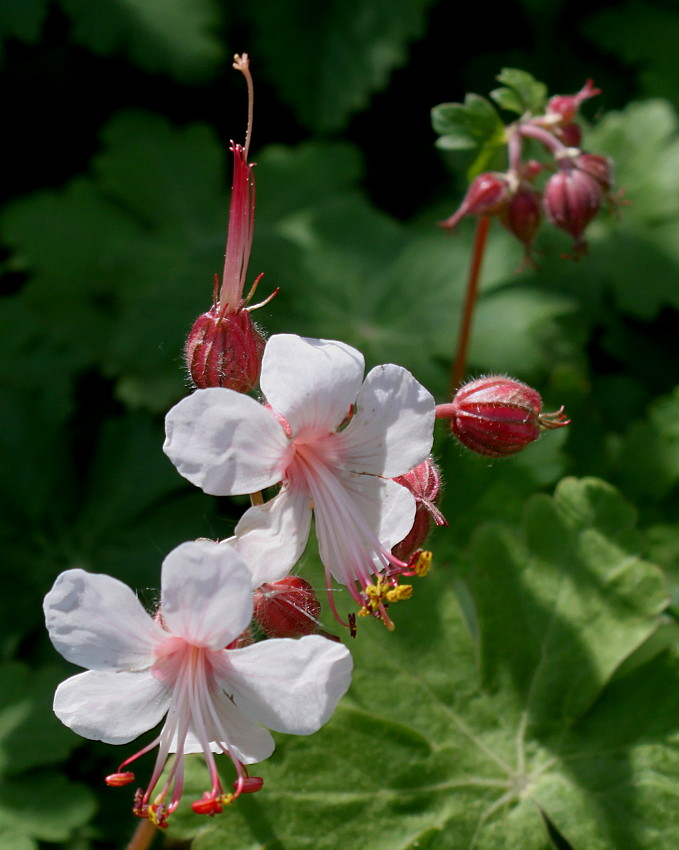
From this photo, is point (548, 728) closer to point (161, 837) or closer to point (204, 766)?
point (204, 766)

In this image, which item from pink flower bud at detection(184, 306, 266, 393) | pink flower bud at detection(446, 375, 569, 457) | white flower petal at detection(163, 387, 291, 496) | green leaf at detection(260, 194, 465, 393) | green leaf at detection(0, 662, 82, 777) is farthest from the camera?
green leaf at detection(260, 194, 465, 393)

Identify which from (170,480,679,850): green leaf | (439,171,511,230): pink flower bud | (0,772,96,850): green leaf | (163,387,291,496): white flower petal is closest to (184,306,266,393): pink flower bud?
(163,387,291,496): white flower petal

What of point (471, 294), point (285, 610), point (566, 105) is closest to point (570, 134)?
point (566, 105)

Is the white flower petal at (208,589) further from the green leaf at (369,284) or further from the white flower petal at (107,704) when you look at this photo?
the green leaf at (369,284)

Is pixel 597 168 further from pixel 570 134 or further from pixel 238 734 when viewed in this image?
pixel 238 734

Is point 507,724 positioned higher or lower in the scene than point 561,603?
lower

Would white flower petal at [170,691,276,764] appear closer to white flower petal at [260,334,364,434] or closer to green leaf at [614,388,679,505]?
white flower petal at [260,334,364,434]

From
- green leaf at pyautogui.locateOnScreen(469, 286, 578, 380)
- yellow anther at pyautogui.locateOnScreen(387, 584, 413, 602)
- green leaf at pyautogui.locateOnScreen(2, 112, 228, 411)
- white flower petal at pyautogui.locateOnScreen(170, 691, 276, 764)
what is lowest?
green leaf at pyautogui.locateOnScreen(2, 112, 228, 411)
